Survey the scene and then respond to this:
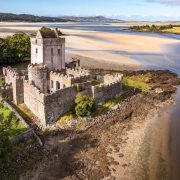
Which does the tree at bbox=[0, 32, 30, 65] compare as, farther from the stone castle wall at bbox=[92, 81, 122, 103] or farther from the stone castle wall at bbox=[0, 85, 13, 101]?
the stone castle wall at bbox=[92, 81, 122, 103]

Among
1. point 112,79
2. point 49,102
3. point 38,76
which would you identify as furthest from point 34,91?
point 112,79

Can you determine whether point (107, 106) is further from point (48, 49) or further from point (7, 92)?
point (7, 92)

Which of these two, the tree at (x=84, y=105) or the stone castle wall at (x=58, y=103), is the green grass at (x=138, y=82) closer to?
the tree at (x=84, y=105)

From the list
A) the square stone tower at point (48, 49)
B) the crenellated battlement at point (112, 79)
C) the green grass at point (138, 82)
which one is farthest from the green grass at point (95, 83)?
the square stone tower at point (48, 49)

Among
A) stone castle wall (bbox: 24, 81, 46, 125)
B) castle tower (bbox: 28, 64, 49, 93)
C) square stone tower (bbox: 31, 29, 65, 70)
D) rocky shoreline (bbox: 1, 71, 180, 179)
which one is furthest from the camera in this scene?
square stone tower (bbox: 31, 29, 65, 70)

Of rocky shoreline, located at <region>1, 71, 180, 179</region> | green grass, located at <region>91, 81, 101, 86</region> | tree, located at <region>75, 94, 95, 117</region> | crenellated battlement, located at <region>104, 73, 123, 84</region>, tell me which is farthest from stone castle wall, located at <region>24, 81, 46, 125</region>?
crenellated battlement, located at <region>104, 73, 123, 84</region>
